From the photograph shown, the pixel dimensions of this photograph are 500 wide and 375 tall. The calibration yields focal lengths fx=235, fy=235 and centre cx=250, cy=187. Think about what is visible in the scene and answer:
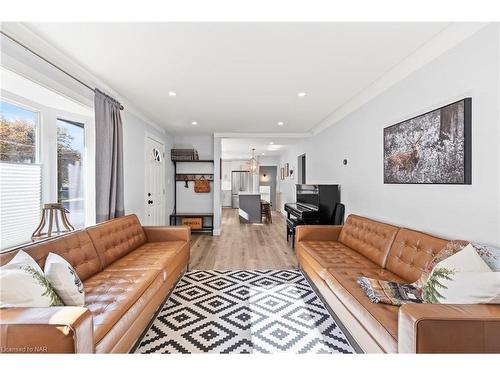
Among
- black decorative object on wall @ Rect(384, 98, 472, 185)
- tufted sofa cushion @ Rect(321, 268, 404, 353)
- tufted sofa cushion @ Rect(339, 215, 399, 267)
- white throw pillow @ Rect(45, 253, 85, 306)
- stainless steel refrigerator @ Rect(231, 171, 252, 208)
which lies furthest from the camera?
stainless steel refrigerator @ Rect(231, 171, 252, 208)

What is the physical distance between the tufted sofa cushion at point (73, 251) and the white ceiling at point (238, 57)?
1.67m

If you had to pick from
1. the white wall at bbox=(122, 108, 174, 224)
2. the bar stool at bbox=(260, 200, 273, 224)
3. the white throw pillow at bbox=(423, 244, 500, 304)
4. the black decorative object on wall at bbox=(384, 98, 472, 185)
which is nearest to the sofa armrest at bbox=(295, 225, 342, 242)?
the black decorative object on wall at bbox=(384, 98, 472, 185)

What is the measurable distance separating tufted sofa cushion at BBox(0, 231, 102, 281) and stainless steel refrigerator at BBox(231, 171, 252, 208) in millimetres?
9303

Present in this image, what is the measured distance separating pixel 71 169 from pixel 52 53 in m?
1.26

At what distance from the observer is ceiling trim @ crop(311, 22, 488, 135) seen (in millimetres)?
1790

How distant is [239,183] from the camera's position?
1162 cm

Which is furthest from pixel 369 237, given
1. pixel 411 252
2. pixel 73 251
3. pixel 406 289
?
pixel 73 251

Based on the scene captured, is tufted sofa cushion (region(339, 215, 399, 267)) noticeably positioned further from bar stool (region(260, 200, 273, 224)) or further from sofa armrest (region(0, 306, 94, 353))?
bar stool (region(260, 200, 273, 224))

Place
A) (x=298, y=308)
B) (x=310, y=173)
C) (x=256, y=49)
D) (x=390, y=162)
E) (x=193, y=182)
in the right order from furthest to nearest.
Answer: (x=193, y=182) < (x=310, y=173) < (x=390, y=162) < (x=298, y=308) < (x=256, y=49)

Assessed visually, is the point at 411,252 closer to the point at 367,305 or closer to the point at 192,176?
the point at 367,305

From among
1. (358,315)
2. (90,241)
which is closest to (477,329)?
(358,315)
